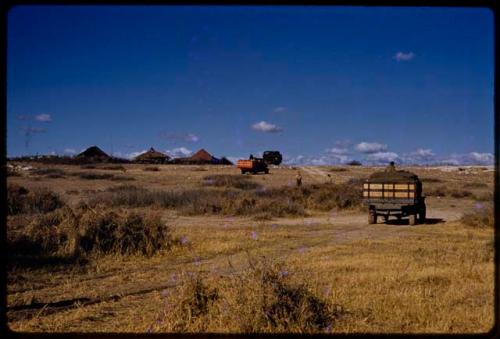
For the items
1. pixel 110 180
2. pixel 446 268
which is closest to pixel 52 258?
Answer: pixel 446 268

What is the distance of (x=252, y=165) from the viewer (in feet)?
193

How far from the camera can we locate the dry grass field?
5.81 meters

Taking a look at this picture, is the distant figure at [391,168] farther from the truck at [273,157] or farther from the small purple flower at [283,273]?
the truck at [273,157]

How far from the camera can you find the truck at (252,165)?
58.5 m

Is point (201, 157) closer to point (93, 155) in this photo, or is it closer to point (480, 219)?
point (93, 155)

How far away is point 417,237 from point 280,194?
1540 centimetres

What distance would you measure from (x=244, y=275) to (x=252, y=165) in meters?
52.7

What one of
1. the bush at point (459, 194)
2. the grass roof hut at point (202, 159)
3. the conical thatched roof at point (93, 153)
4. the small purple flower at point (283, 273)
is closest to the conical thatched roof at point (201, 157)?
the grass roof hut at point (202, 159)

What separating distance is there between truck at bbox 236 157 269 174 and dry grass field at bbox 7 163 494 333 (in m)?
37.9

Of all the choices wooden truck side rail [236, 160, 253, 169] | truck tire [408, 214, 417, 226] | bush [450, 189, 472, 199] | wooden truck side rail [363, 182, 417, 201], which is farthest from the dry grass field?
wooden truck side rail [236, 160, 253, 169]

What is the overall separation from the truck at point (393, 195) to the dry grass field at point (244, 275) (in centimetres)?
56

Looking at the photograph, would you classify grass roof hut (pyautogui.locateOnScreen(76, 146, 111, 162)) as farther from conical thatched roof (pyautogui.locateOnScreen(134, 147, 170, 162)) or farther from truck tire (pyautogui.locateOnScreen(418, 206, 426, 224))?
truck tire (pyautogui.locateOnScreen(418, 206, 426, 224))

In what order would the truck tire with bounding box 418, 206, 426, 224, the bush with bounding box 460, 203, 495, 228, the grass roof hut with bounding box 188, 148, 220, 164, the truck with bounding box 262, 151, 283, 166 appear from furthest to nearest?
1. the grass roof hut with bounding box 188, 148, 220, 164
2. the truck with bounding box 262, 151, 283, 166
3. the truck tire with bounding box 418, 206, 426, 224
4. the bush with bounding box 460, 203, 495, 228

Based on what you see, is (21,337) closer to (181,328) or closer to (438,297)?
(181,328)
